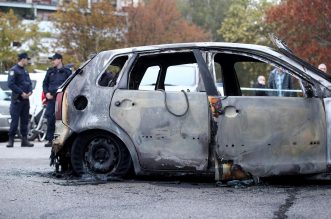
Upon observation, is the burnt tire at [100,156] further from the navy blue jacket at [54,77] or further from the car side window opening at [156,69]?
the navy blue jacket at [54,77]

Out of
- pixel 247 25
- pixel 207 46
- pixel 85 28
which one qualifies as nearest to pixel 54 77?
pixel 207 46

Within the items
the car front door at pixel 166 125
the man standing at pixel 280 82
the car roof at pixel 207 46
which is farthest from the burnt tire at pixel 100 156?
the man standing at pixel 280 82

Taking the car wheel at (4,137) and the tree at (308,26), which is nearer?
the car wheel at (4,137)

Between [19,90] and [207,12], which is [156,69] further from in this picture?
[207,12]

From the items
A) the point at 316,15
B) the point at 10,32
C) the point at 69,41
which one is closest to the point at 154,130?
the point at 316,15

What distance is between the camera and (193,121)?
8.21 metres

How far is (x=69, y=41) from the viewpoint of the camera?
48969mm

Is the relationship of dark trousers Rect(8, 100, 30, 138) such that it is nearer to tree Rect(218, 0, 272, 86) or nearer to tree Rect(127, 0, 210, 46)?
tree Rect(127, 0, 210, 46)

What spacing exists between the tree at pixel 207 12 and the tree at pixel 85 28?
90.7ft

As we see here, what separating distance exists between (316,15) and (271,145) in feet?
73.7

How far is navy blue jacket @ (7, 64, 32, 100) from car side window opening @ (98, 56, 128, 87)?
6654mm

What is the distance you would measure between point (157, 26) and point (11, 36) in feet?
36.4

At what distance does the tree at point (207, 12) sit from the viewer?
251 ft

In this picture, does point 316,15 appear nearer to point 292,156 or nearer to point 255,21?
point 292,156
